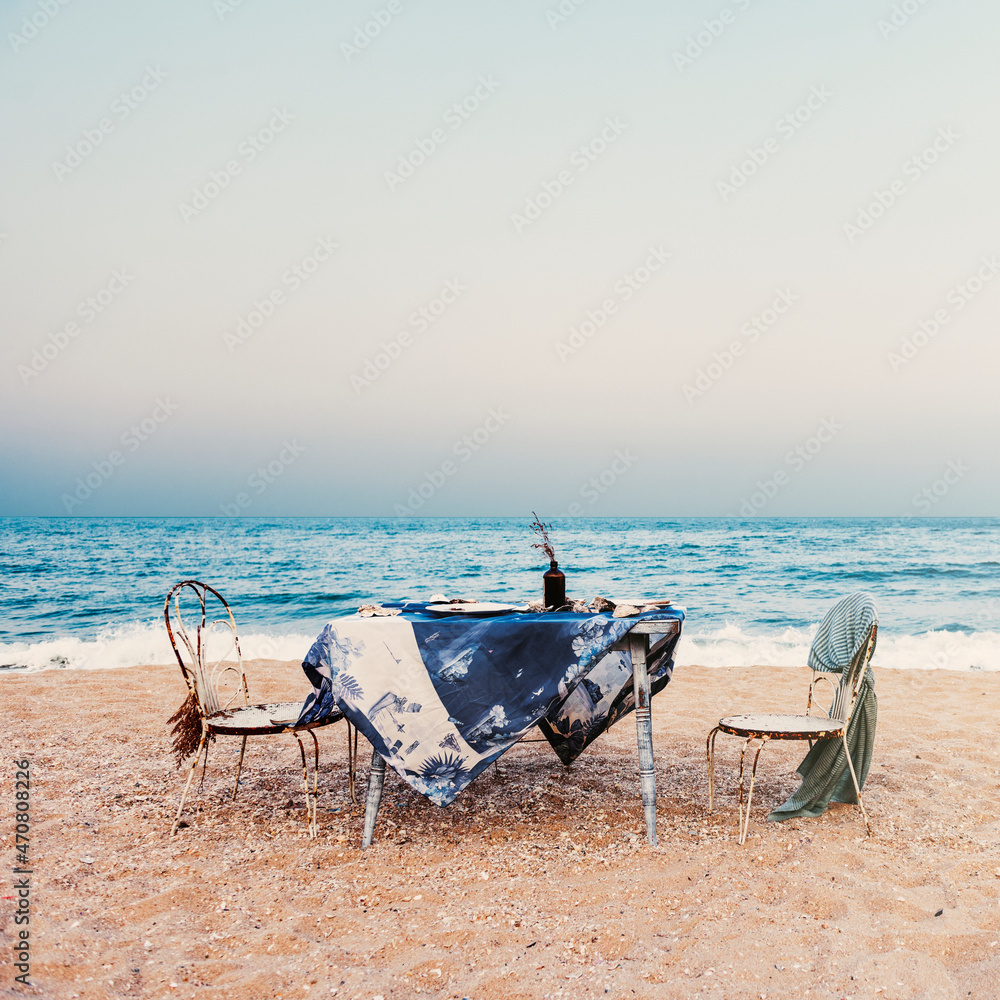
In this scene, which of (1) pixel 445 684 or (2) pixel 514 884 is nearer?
(2) pixel 514 884

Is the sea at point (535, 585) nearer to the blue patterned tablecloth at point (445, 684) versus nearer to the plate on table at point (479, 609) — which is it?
the plate on table at point (479, 609)

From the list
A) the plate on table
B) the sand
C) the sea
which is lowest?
the sea

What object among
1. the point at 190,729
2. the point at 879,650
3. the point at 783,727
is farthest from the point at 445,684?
the point at 879,650

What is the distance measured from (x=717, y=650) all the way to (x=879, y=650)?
1895mm

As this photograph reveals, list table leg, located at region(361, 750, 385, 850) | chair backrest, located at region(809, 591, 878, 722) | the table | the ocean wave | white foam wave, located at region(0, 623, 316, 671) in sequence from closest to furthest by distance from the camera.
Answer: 1. the table
2. table leg, located at region(361, 750, 385, 850)
3. chair backrest, located at region(809, 591, 878, 722)
4. the ocean wave
5. white foam wave, located at region(0, 623, 316, 671)

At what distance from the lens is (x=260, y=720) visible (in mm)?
3031

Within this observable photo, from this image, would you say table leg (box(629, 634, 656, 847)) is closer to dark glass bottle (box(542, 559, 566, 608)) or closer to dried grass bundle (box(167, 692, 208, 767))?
dark glass bottle (box(542, 559, 566, 608))

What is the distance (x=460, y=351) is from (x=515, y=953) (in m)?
9.15

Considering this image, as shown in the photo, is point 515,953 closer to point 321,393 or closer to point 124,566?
point 321,393

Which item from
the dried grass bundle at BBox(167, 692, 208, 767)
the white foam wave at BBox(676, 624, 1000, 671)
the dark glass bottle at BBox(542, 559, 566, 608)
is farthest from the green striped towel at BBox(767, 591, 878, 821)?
the white foam wave at BBox(676, 624, 1000, 671)

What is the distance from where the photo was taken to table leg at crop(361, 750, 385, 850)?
2.84 meters

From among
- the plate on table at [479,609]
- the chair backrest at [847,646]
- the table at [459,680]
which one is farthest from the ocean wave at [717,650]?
the table at [459,680]

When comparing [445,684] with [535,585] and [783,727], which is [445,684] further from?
[535,585]

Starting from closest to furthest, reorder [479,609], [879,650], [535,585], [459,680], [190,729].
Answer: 1. [459,680]
2. [479,609]
3. [190,729]
4. [879,650]
5. [535,585]
